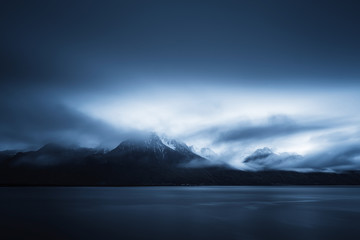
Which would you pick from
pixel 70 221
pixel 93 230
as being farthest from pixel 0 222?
pixel 93 230

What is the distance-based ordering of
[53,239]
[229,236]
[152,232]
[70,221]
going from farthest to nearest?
[70,221] < [152,232] < [229,236] < [53,239]

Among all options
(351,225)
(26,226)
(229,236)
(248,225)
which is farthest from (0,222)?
(351,225)

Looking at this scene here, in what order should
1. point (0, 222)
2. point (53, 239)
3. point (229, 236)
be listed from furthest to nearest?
point (0, 222)
point (229, 236)
point (53, 239)

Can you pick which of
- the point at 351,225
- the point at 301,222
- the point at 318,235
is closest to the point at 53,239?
the point at 318,235

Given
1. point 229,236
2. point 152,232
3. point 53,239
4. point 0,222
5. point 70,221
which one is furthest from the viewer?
point 70,221

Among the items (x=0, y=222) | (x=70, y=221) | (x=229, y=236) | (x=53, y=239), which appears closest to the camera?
(x=53, y=239)

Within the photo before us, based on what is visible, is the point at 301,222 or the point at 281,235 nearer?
the point at 281,235

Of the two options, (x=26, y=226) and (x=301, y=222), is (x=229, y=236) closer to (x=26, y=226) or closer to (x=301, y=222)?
(x=301, y=222)

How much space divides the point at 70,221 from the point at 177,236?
24052 mm

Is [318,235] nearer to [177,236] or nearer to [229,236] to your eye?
[229,236]

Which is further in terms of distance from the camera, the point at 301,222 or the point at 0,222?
the point at 301,222

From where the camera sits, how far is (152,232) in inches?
1838

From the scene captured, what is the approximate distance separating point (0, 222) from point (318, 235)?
170 ft

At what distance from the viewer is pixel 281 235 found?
4388cm
